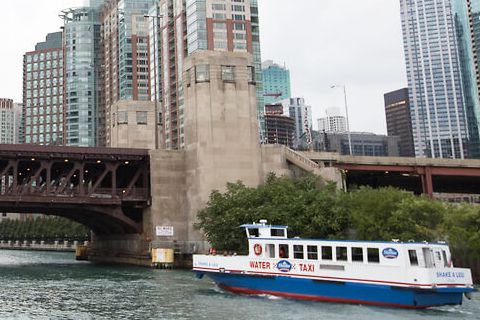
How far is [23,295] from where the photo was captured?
47156 millimetres

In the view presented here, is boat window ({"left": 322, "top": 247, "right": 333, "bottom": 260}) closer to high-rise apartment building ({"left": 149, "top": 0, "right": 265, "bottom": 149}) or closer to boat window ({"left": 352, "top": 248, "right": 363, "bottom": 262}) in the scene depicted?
boat window ({"left": 352, "top": 248, "right": 363, "bottom": 262})

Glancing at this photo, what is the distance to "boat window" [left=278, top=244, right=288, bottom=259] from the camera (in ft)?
147

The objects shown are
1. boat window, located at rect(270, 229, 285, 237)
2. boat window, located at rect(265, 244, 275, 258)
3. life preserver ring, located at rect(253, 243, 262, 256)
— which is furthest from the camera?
boat window, located at rect(270, 229, 285, 237)

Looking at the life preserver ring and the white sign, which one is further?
the white sign

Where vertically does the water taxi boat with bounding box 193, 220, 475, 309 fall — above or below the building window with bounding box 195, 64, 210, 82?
below

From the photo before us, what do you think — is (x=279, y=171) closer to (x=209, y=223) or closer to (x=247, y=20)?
(x=209, y=223)

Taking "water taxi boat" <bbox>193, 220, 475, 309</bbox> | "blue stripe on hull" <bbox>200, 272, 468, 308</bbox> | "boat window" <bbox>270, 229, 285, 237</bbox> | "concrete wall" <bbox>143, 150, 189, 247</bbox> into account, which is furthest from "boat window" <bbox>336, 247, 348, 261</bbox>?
"concrete wall" <bbox>143, 150, 189, 247</bbox>

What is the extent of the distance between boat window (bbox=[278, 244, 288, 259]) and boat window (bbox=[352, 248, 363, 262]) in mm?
5524

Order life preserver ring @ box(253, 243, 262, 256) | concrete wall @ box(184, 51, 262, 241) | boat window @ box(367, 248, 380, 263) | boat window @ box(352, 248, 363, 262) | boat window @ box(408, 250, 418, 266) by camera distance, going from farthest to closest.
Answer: concrete wall @ box(184, 51, 262, 241) → life preserver ring @ box(253, 243, 262, 256) → boat window @ box(352, 248, 363, 262) → boat window @ box(367, 248, 380, 263) → boat window @ box(408, 250, 418, 266)

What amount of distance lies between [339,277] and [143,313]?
45.3 feet

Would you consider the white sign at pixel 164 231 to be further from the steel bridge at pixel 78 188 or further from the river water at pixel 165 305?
the river water at pixel 165 305

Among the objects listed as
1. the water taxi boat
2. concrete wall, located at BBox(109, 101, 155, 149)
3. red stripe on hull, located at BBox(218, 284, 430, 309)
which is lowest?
red stripe on hull, located at BBox(218, 284, 430, 309)

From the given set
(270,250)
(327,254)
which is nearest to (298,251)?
(327,254)

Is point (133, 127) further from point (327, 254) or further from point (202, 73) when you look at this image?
point (327, 254)
